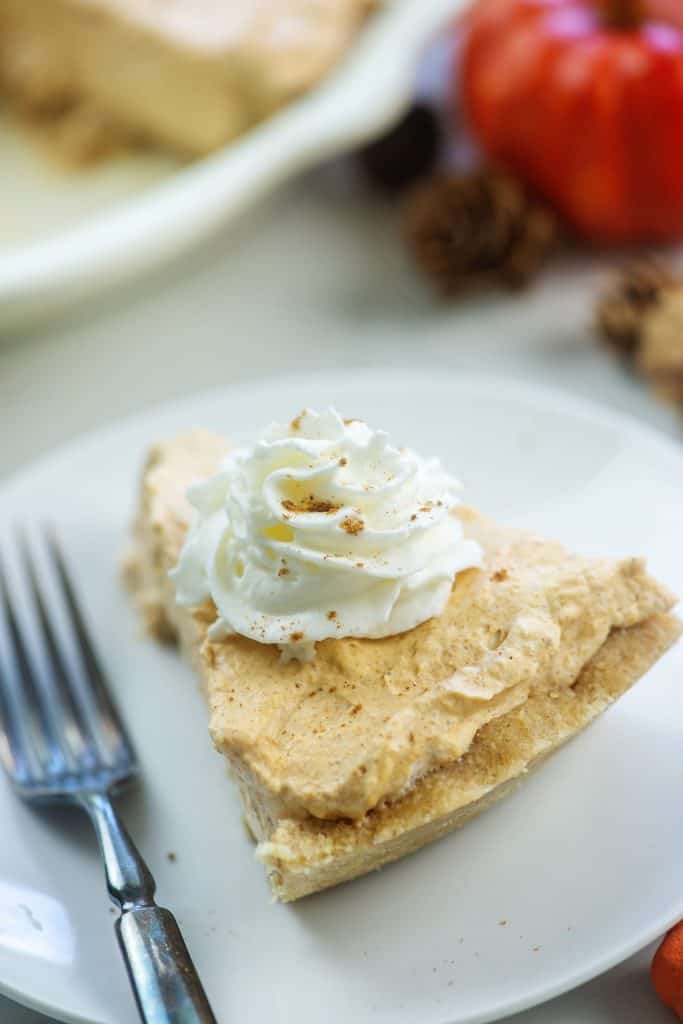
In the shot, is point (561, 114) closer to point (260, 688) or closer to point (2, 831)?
point (260, 688)

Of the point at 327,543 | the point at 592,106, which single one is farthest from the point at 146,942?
the point at 592,106

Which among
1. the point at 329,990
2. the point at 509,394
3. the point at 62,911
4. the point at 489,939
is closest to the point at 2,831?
the point at 62,911

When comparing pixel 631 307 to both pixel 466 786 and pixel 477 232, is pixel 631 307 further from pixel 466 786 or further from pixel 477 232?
pixel 466 786

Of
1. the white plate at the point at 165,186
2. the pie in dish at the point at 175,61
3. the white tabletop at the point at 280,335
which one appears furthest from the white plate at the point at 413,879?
the pie in dish at the point at 175,61

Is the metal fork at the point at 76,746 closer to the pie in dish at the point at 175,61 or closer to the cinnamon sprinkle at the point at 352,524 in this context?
the cinnamon sprinkle at the point at 352,524

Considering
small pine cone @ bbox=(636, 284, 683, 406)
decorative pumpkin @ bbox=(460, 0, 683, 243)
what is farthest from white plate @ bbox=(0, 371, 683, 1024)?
decorative pumpkin @ bbox=(460, 0, 683, 243)
